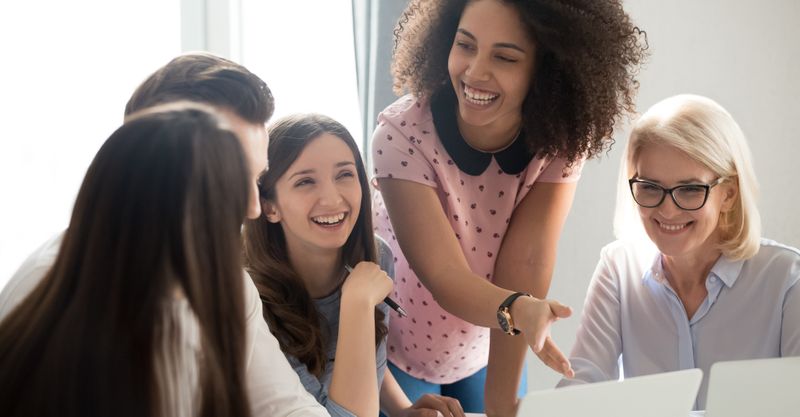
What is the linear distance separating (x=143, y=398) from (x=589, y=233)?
2581 mm

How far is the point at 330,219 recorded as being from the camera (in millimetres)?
1693

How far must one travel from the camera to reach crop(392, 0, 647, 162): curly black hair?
5.34 ft

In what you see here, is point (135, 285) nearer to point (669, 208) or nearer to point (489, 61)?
point (489, 61)

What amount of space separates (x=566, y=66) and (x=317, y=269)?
60 centimetres

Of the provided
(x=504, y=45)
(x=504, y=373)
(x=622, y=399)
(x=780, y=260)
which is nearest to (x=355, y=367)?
(x=504, y=373)

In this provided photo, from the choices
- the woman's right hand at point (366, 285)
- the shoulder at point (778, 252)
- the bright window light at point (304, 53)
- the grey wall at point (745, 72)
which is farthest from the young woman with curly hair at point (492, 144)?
the grey wall at point (745, 72)

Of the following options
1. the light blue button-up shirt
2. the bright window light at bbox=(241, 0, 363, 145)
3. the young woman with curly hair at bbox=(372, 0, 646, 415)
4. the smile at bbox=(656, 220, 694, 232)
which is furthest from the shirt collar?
the bright window light at bbox=(241, 0, 363, 145)

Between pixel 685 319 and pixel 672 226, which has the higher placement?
pixel 672 226

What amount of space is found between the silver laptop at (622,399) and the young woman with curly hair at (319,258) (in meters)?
0.49

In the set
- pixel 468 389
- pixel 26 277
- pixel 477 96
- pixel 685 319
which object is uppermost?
pixel 477 96

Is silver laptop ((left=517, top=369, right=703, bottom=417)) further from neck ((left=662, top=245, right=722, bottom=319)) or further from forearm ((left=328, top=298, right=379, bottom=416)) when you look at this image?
neck ((left=662, top=245, right=722, bottom=319))

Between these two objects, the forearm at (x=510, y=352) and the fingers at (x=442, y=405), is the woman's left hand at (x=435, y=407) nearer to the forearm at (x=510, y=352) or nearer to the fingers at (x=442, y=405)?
the fingers at (x=442, y=405)

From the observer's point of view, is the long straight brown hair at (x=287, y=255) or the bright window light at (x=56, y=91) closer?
the long straight brown hair at (x=287, y=255)

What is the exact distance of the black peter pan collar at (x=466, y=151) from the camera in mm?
1752
